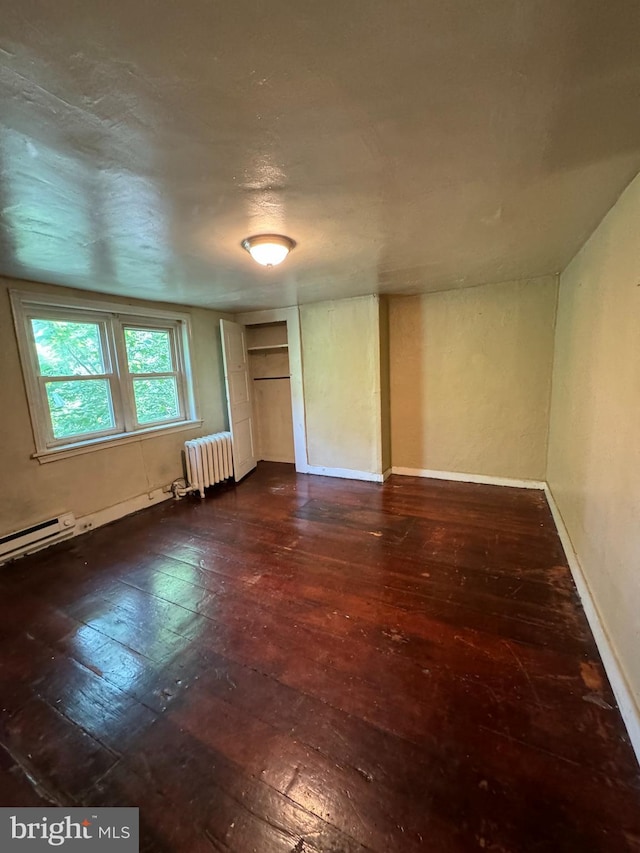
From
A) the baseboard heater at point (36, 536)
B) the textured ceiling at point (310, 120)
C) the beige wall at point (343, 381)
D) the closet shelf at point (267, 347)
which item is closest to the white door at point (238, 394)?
the closet shelf at point (267, 347)

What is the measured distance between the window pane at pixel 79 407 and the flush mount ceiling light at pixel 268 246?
7.25 feet

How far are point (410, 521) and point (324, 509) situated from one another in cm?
86

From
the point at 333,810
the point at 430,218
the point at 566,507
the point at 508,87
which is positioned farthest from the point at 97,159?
the point at 566,507

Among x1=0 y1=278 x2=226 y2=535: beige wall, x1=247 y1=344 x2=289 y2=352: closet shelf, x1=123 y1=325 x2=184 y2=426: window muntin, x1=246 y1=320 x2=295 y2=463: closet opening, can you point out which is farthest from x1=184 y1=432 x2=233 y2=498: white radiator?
x1=247 y1=344 x2=289 y2=352: closet shelf

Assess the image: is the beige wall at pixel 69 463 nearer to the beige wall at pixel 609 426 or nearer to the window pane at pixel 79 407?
the window pane at pixel 79 407

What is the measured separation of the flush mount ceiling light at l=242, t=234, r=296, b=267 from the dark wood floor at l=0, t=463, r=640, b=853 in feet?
6.86

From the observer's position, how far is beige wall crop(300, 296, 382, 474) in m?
4.04

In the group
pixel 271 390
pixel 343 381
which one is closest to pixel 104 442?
pixel 271 390

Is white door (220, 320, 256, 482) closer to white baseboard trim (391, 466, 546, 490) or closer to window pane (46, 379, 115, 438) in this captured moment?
window pane (46, 379, 115, 438)

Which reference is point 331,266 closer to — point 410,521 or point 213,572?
point 410,521

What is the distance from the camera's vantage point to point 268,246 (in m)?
2.06

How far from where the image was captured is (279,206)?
1.67 metres

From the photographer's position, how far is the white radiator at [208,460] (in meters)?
4.03

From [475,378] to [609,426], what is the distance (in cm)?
222
